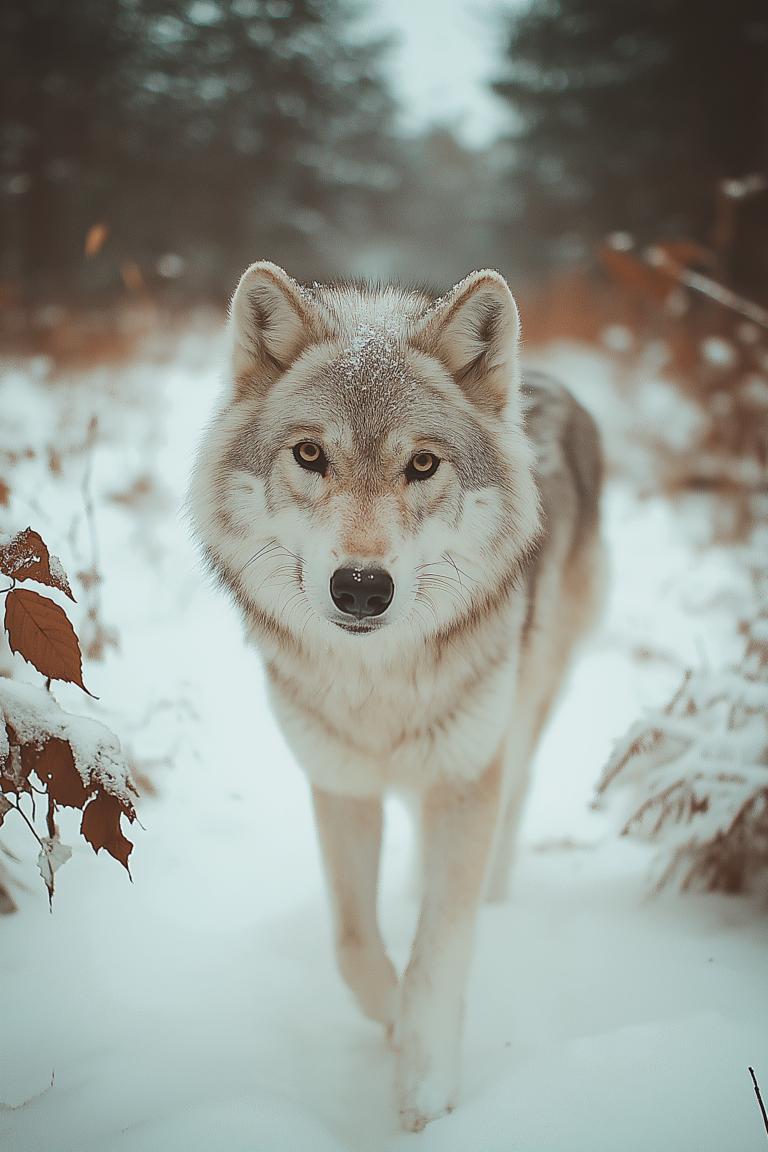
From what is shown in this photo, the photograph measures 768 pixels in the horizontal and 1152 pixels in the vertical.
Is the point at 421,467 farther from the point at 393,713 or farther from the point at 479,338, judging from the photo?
the point at 393,713

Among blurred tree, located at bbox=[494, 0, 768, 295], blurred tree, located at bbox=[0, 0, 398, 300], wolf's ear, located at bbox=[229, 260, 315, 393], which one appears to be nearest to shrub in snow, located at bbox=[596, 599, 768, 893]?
wolf's ear, located at bbox=[229, 260, 315, 393]

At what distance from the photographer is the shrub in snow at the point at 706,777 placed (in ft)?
6.13

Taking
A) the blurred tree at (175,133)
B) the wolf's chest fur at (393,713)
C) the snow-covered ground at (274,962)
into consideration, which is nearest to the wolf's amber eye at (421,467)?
the wolf's chest fur at (393,713)

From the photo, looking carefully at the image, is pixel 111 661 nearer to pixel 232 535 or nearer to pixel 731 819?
pixel 232 535

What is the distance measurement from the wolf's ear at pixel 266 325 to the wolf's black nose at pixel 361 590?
2.16ft

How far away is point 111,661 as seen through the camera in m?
2.38

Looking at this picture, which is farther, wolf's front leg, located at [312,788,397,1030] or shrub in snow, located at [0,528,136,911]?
wolf's front leg, located at [312,788,397,1030]

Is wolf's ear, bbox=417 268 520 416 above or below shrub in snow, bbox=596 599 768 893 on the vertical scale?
above

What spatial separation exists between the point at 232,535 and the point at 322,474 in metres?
0.30

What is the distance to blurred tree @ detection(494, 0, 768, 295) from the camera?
4891 mm

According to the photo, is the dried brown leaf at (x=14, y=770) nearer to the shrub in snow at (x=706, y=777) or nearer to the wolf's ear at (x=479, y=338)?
the wolf's ear at (x=479, y=338)

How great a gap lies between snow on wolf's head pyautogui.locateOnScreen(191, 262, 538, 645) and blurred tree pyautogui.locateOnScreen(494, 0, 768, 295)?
307 cm

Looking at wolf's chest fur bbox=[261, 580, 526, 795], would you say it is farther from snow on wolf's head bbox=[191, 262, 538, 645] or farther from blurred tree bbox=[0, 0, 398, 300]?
blurred tree bbox=[0, 0, 398, 300]

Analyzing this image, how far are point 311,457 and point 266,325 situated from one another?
0.40m
